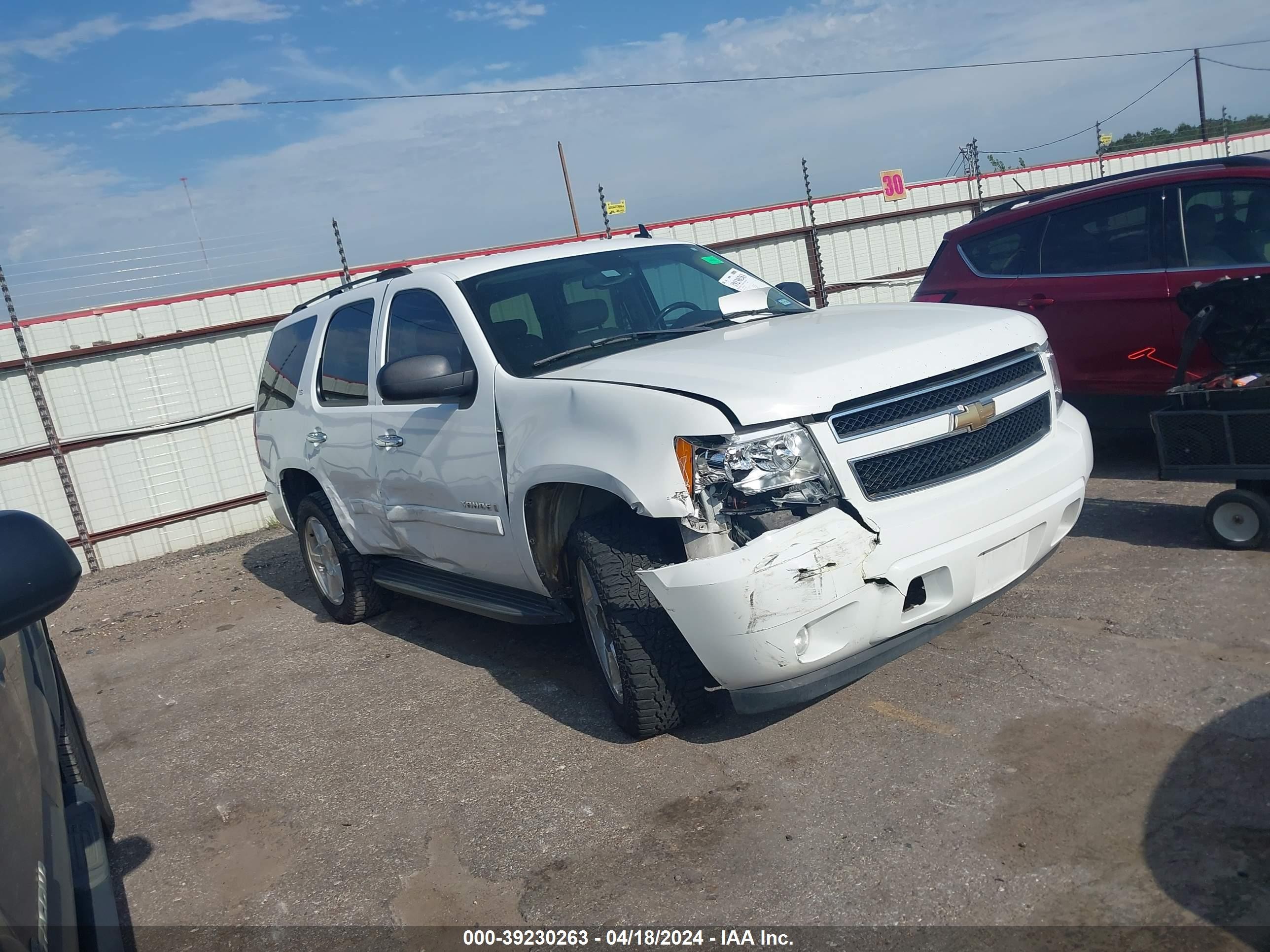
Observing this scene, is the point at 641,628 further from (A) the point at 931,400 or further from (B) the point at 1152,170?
(B) the point at 1152,170

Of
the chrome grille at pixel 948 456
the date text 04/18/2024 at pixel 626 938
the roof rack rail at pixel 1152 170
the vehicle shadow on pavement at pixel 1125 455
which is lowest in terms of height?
the vehicle shadow on pavement at pixel 1125 455

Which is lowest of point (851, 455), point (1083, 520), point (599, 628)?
point (1083, 520)

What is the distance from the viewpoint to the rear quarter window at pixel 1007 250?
6.89 meters

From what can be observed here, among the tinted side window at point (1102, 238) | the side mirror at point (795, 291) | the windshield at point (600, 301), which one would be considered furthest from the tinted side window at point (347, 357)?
the tinted side window at point (1102, 238)

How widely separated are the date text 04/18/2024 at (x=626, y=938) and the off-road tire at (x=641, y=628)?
969mm

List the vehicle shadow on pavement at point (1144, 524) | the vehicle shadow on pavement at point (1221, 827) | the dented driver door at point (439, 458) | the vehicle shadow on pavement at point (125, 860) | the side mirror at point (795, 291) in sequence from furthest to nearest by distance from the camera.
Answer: the side mirror at point (795, 291)
the vehicle shadow on pavement at point (1144, 524)
the dented driver door at point (439, 458)
the vehicle shadow on pavement at point (125, 860)
the vehicle shadow on pavement at point (1221, 827)

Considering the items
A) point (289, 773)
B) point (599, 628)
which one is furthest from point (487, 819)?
point (289, 773)

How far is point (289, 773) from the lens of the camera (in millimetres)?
4289

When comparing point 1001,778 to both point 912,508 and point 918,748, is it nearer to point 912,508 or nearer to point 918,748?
point 918,748

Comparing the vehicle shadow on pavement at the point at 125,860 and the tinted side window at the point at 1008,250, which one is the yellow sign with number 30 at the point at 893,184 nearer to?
the tinted side window at the point at 1008,250

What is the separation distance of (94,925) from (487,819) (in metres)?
1.58

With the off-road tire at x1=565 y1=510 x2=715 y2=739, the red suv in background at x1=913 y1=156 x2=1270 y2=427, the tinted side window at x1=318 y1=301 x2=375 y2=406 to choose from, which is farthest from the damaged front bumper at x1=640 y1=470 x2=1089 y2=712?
the red suv in background at x1=913 y1=156 x2=1270 y2=427

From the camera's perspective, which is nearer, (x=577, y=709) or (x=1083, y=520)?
(x=577, y=709)

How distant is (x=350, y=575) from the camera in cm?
599
